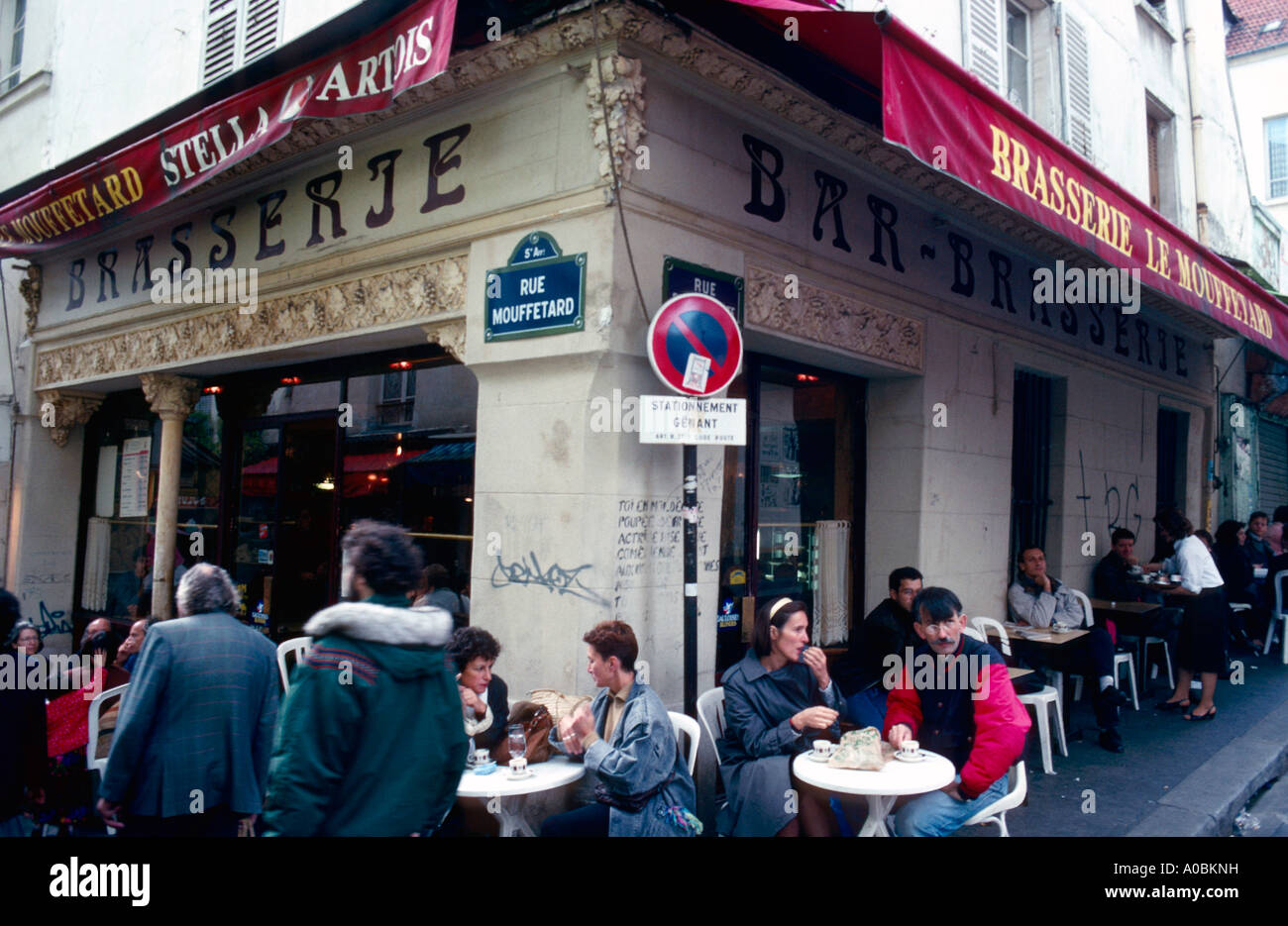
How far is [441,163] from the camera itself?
5645 millimetres

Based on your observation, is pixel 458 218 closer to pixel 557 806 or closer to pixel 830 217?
pixel 830 217

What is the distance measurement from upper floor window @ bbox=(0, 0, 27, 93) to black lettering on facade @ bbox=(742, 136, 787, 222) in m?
9.83

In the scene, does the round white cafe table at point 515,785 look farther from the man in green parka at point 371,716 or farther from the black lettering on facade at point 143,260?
the black lettering on facade at point 143,260

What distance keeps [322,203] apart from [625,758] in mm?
4824

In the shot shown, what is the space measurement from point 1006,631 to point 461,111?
5687 mm

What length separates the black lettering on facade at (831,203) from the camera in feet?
19.7

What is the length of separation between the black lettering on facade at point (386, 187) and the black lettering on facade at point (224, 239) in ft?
6.09

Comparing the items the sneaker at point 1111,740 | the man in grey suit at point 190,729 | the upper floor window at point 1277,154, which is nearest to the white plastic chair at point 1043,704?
the sneaker at point 1111,740

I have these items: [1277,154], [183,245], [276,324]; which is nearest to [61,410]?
[183,245]

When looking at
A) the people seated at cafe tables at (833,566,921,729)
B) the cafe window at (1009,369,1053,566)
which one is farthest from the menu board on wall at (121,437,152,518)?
the cafe window at (1009,369,1053,566)

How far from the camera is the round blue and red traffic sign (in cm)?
447

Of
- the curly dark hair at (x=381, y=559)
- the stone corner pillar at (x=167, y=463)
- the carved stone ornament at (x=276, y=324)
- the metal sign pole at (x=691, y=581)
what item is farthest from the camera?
the stone corner pillar at (x=167, y=463)

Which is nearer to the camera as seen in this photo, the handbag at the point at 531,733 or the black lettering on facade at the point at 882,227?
the handbag at the point at 531,733

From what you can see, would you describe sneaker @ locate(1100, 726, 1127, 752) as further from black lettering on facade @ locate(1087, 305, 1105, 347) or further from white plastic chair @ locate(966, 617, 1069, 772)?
black lettering on facade @ locate(1087, 305, 1105, 347)
